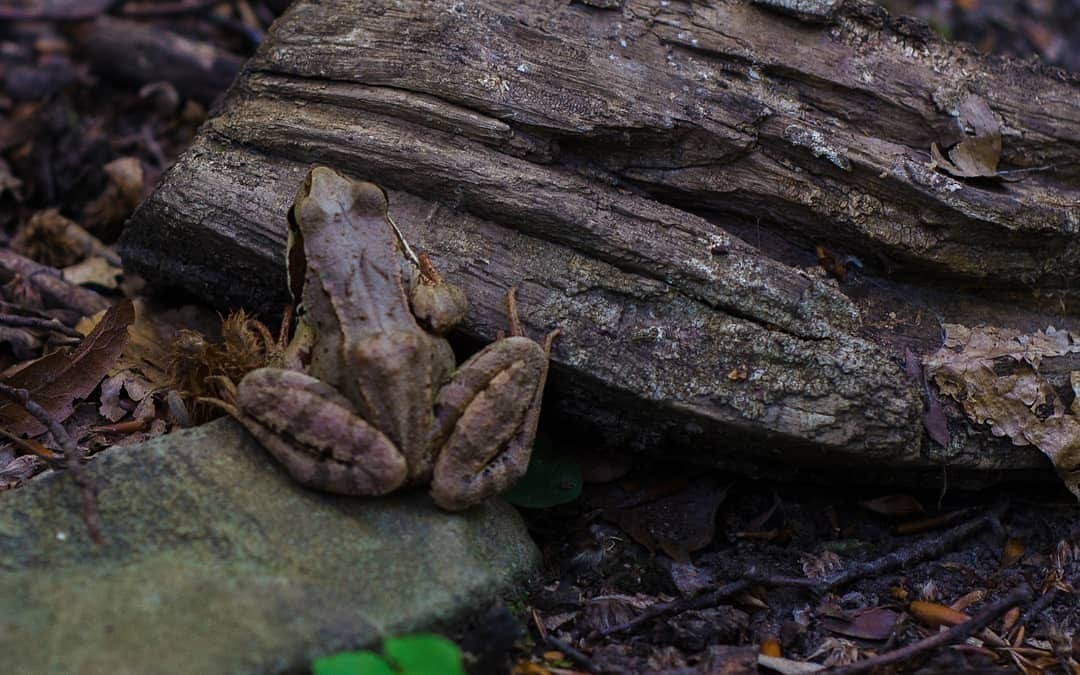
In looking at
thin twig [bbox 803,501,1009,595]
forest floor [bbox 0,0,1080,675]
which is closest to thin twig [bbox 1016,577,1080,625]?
forest floor [bbox 0,0,1080,675]

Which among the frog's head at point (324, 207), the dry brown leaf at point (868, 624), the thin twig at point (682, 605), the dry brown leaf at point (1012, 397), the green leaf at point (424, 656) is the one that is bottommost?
the thin twig at point (682, 605)

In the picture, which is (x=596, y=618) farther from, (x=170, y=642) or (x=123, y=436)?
(x=123, y=436)

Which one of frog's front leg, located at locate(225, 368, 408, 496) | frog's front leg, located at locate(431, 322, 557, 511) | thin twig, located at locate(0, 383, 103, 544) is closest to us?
thin twig, located at locate(0, 383, 103, 544)

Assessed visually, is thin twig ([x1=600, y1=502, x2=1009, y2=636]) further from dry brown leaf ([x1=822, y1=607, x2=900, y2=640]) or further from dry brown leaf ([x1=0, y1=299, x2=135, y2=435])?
dry brown leaf ([x1=0, y1=299, x2=135, y2=435])

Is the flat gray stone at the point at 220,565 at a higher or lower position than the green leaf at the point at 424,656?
lower

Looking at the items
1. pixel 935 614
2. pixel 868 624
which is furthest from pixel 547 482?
pixel 935 614

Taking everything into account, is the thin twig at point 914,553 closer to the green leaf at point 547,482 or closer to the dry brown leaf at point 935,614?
the dry brown leaf at point 935,614

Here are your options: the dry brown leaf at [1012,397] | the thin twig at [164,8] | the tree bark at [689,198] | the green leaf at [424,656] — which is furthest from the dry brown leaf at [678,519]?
the thin twig at [164,8]
